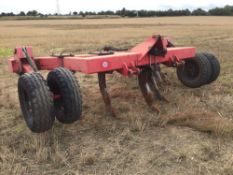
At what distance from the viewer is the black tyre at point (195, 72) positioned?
21.5 feet

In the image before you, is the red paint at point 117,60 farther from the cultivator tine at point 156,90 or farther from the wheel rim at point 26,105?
the wheel rim at point 26,105

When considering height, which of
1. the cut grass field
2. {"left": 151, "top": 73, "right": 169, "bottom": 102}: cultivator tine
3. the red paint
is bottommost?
the cut grass field

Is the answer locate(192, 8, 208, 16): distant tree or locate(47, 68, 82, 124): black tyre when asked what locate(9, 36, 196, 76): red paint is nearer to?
locate(47, 68, 82, 124): black tyre

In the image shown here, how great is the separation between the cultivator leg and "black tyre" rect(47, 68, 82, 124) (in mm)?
1539

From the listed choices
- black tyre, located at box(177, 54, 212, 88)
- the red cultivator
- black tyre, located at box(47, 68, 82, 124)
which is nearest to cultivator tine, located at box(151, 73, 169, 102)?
the red cultivator

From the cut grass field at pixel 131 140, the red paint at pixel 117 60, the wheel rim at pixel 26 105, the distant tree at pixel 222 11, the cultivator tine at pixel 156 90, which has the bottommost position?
the distant tree at pixel 222 11

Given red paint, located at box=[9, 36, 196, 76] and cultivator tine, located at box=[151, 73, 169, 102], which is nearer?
red paint, located at box=[9, 36, 196, 76]

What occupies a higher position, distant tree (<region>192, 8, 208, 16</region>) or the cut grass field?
the cut grass field

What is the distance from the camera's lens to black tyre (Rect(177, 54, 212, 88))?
6.56 meters

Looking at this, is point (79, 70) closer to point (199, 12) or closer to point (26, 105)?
point (26, 105)

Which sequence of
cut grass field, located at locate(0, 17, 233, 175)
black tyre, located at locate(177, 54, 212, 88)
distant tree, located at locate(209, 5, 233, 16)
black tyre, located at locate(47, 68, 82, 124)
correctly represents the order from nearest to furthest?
cut grass field, located at locate(0, 17, 233, 175) → black tyre, located at locate(47, 68, 82, 124) → black tyre, located at locate(177, 54, 212, 88) → distant tree, located at locate(209, 5, 233, 16)

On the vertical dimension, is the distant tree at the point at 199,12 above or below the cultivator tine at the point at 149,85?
below

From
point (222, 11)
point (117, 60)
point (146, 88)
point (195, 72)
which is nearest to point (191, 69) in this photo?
point (195, 72)

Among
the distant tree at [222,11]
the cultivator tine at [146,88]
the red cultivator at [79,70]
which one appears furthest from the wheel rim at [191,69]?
the distant tree at [222,11]
